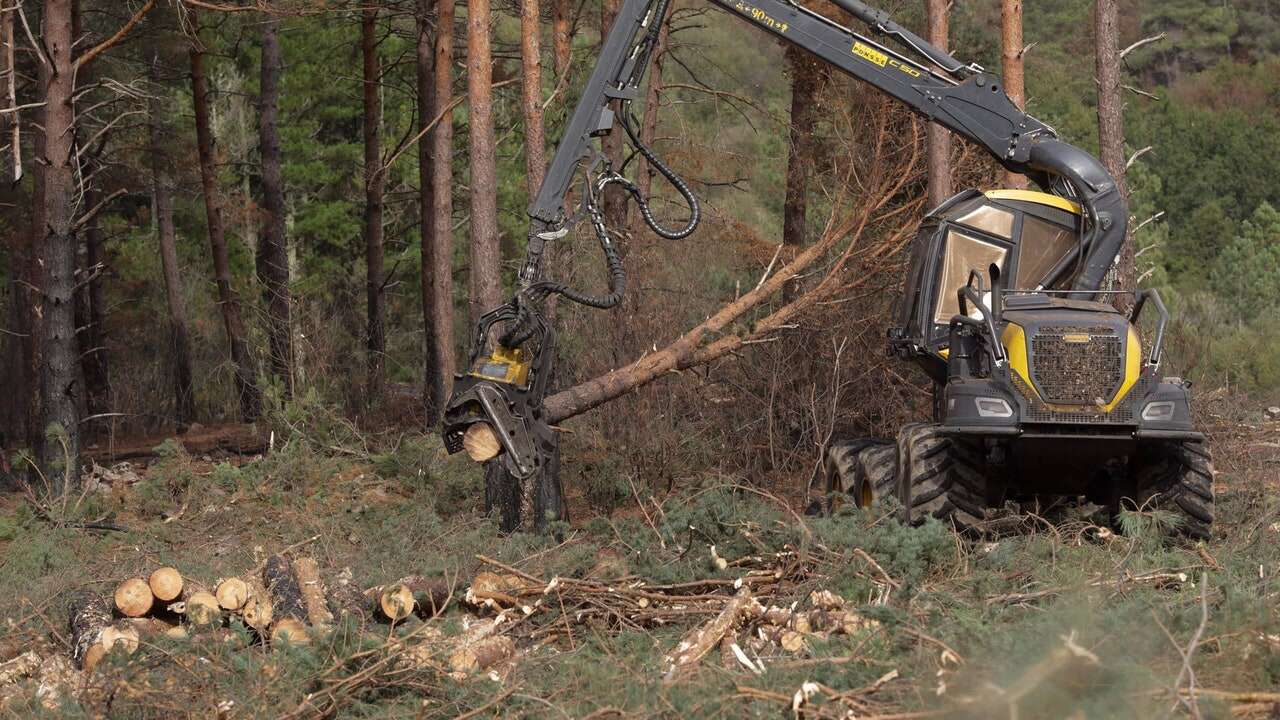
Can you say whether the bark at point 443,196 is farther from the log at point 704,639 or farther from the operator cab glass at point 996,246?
the log at point 704,639

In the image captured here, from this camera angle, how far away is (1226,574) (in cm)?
846

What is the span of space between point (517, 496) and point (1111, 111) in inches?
314

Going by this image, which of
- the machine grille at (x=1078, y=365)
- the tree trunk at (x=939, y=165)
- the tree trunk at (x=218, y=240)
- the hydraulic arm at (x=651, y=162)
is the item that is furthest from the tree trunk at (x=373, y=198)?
the machine grille at (x=1078, y=365)

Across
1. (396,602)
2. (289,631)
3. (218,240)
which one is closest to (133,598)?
(289,631)

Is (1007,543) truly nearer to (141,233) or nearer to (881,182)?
(881,182)

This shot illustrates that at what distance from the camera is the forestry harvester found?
9977mm

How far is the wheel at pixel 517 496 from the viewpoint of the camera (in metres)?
12.4

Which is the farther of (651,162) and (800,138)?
(800,138)

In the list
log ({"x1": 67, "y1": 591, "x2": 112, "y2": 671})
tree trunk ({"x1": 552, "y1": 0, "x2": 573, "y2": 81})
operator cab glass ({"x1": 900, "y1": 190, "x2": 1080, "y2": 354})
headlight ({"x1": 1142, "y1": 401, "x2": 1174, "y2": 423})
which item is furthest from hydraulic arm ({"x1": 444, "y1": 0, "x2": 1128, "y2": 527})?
tree trunk ({"x1": 552, "y1": 0, "x2": 573, "y2": 81})

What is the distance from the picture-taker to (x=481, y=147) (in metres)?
14.5

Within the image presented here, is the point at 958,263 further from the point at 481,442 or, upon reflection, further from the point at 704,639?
the point at 704,639

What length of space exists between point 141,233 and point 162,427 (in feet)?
32.8

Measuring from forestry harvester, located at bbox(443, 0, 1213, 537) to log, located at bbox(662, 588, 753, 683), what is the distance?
2139 millimetres

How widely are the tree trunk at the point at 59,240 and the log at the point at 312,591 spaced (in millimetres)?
5917
